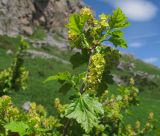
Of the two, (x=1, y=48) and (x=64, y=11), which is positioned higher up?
(x=64, y=11)

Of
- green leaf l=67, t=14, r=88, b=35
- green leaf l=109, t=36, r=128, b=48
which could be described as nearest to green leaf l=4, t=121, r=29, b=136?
green leaf l=67, t=14, r=88, b=35

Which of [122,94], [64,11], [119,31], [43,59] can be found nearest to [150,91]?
[43,59]

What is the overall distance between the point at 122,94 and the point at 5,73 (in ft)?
31.9

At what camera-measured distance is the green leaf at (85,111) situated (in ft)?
11.9

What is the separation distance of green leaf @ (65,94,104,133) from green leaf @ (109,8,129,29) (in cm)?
79

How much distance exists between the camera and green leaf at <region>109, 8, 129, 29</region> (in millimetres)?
4043

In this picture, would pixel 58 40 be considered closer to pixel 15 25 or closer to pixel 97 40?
pixel 15 25

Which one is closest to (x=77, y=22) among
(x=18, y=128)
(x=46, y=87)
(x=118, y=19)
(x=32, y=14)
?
(x=118, y=19)

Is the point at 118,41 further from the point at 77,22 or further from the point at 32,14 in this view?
the point at 32,14

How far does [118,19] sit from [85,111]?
37.8 inches

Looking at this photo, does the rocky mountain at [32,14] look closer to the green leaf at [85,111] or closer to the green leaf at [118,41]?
the green leaf at [118,41]

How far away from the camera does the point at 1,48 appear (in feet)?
225

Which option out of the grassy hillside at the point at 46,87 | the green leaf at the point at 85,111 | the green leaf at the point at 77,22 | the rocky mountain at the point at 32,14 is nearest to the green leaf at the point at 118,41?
the green leaf at the point at 77,22

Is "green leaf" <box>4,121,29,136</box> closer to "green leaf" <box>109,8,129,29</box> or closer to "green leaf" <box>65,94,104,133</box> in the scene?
"green leaf" <box>65,94,104,133</box>
